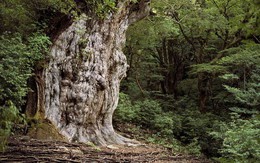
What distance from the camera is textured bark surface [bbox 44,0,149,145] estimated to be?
7477 millimetres

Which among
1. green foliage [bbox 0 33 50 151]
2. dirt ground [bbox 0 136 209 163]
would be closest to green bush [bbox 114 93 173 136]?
dirt ground [bbox 0 136 209 163]

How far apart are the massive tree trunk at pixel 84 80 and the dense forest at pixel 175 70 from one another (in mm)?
439

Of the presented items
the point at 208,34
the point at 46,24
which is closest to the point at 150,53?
the point at 208,34

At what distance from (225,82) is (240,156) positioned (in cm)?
998

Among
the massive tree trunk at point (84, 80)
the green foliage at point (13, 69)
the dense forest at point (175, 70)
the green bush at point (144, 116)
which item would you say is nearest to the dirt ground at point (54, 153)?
the dense forest at point (175, 70)

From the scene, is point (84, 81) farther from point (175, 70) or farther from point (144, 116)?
point (175, 70)

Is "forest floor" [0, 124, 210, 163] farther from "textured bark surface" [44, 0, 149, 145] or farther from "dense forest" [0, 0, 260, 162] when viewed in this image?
"textured bark surface" [44, 0, 149, 145]

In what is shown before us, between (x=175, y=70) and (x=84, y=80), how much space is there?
1224 cm

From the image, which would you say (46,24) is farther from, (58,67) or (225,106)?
(225,106)

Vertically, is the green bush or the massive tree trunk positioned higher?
the massive tree trunk

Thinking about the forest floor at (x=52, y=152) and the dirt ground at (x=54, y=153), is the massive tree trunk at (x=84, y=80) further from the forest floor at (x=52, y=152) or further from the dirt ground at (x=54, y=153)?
the dirt ground at (x=54, y=153)

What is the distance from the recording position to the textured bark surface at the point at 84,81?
294 inches

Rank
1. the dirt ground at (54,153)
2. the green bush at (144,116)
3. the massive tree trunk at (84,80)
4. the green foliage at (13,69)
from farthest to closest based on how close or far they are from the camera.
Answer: the green bush at (144,116) → the massive tree trunk at (84,80) → the green foliage at (13,69) → the dirt ground at (54,153)

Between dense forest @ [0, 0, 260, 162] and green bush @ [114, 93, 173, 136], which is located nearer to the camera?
dense forest @ [0, 0, 260, 162]
